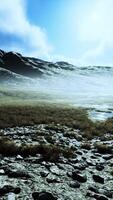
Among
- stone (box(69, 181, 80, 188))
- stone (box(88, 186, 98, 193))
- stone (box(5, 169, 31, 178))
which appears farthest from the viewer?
stone (box(5, 169, 31, 178))

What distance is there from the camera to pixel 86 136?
27312 millimetres

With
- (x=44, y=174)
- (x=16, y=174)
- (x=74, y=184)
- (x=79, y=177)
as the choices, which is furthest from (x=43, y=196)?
(x=79, y=177)

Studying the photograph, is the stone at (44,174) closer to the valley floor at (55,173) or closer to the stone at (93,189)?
the valley floor at (55,173)

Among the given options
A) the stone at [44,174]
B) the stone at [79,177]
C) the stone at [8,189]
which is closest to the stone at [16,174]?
the stone at [44,174]

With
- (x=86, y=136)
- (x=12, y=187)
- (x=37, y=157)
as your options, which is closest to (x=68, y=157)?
(x=37, y=157)

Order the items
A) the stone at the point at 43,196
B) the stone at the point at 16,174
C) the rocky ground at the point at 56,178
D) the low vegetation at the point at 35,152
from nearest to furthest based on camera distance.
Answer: the stone at the point at 43,196 → the rocky ground at the point at 56,178 → the stone at the point at 16,174 → the low vegetation at the point at 35,152

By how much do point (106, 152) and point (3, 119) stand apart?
18.2 meters

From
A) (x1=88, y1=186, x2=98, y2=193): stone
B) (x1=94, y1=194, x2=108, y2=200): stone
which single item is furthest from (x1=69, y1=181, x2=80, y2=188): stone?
(x1=94, y1=194, x2=108, y2=200): stone

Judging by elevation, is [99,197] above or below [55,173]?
below

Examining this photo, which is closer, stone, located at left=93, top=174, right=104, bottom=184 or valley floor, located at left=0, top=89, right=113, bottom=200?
valley floor, located at left=0, top=89, right=113, bottom=200

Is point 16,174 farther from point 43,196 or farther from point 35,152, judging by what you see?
point 35,152

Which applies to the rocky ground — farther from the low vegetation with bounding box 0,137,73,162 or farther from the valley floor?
the low vegetation with bounding box 0,137,73,162

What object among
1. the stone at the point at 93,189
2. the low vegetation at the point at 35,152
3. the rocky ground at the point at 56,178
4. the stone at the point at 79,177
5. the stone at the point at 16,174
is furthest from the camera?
the low vegetation at the point at 35,152

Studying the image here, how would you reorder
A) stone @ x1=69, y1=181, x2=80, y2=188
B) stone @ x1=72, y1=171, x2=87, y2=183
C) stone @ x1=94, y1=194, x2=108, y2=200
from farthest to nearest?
stone @ x1=72, y1=171, x2=87, y2=183 < stone @ x1=69, y1=181, x2=80, y2=188 < stone @ x1=94, y1=194, x2=108, y2=200
